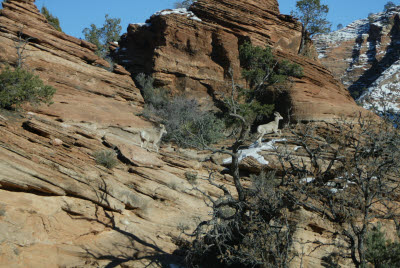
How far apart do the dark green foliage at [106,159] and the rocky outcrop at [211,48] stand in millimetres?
14014

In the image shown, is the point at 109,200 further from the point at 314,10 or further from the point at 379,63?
the point at 379,63

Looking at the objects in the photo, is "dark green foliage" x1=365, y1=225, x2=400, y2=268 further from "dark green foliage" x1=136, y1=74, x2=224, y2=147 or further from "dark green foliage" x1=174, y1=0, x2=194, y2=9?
"dark green foliage" x1=174, y1=0, x2=194, y2=9

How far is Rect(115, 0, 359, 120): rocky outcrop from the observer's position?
84.2ft

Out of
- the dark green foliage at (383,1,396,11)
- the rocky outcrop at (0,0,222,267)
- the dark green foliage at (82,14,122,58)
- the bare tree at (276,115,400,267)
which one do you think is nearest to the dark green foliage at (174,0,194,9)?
the dark green foliage at (82,14,122,58)

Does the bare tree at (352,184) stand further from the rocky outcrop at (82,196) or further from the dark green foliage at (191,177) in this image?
the dark green foliage at (191,177)

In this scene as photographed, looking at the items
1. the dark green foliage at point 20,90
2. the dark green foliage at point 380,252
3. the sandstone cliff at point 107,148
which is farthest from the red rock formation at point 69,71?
the dark green foliage at point 380,252

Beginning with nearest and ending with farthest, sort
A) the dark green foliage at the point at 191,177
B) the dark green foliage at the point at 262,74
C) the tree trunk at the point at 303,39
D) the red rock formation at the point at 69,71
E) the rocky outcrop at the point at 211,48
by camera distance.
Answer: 1. the dark green foliage at the point at 191,177
2. the red rock formation at the point at 69,71
3. the dark green foliage at the point at 262,74
4. the rocky outcrop at the point at 211,48
5. the tree trunk at the point at 303,39

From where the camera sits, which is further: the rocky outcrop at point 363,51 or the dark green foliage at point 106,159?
the rocky outcrop at point 363,51

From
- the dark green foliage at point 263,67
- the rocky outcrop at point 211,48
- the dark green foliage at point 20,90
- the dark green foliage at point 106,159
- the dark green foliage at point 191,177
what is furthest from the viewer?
the rocky outcrop at point 211,48

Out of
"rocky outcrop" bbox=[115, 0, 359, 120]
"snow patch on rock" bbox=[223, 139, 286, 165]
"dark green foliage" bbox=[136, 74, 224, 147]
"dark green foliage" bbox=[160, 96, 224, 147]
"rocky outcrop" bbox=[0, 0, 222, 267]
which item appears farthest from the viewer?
"rocky outcrop" bbox=[115, 0, 359, 120]

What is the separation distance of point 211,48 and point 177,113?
7.60m

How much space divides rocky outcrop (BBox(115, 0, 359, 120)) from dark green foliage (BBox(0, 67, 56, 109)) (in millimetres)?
11588

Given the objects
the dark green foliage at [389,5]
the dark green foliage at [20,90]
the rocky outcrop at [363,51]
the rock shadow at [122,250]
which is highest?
the dark green foliage at [389,5]

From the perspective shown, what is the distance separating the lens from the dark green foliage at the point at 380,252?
7.65 metres
